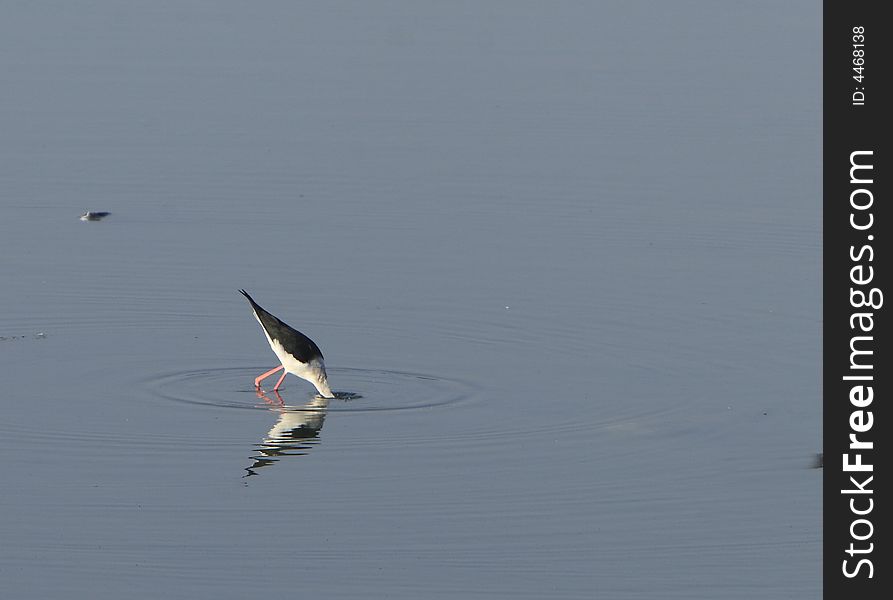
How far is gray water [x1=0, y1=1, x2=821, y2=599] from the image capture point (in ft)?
37.1

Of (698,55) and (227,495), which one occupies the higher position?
(698,55)

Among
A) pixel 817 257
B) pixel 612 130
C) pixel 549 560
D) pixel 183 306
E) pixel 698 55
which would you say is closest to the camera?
pixel 549 560

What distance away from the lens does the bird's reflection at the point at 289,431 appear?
42.5ft

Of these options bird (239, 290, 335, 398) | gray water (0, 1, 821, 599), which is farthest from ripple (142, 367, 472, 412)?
bird (239, 290, 335, 398)

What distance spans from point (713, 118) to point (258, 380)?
10241 mm

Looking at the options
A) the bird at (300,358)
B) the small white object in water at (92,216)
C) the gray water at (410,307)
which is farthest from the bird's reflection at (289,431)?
the small white object in water at (92,216)

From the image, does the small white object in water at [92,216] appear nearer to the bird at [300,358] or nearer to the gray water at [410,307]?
the gray water at [410,307]

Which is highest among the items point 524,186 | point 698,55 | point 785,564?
point 698,55

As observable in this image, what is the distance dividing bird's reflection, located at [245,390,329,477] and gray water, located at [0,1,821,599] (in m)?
0.04

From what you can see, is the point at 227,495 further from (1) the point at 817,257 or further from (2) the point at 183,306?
(1) the point at 817,257

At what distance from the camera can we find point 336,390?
14.5 metres

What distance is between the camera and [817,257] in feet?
58.9

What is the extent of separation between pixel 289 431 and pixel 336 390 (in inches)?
38.5

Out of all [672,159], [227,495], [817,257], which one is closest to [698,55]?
[672,159]
